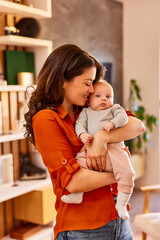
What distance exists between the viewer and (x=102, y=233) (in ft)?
4.42

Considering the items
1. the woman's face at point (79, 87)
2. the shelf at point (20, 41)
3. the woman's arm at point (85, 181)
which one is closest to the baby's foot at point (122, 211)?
the woman's arm at point (85, 181)

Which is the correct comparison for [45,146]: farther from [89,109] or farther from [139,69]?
[139,69]

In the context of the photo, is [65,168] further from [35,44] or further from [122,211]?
Result: [35,44]

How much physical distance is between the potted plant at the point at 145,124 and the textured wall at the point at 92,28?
218 mm

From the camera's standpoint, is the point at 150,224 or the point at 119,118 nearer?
the point at 119,118

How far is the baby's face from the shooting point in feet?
4.85

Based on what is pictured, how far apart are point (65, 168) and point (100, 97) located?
40cm

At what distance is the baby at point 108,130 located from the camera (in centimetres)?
135

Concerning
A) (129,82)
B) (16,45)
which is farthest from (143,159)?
(16,45)

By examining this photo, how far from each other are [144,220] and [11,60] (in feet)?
5.94

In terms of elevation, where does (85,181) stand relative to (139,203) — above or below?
above

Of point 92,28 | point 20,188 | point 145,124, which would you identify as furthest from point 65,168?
point 145,124

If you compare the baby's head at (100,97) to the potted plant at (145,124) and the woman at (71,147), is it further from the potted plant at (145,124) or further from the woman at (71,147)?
the potted plant at (145,124)

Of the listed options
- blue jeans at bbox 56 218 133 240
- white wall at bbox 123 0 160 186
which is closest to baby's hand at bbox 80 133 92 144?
blue jeans at bbox 56 218 133 240
